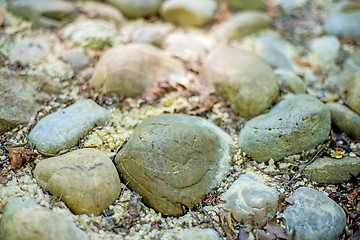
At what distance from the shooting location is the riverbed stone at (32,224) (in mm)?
2078

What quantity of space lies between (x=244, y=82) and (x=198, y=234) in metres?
1.83

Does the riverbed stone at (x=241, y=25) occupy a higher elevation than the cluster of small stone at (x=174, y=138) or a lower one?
higher

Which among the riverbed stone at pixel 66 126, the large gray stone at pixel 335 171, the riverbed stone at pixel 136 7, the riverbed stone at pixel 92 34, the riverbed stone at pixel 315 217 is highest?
the riverbed stone at pixel 136 7

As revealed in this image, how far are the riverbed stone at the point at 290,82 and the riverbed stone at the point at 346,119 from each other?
469mm

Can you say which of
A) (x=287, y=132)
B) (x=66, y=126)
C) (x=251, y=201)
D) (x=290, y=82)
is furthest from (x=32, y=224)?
(x=290, y=82)

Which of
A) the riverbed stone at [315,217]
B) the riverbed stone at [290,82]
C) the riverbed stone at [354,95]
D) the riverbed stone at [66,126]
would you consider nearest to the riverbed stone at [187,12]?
the riverbed stone at [290,82]

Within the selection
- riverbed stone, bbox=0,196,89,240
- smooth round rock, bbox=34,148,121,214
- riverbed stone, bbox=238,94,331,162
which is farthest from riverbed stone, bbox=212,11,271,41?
riverbed stone, bbox=0,196,89,240

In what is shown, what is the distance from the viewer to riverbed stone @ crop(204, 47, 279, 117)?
337 cm

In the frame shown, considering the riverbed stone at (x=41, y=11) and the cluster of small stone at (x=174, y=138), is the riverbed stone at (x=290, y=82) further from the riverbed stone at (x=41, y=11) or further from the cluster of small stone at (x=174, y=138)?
the riverbed stone at (x=41, y=11)

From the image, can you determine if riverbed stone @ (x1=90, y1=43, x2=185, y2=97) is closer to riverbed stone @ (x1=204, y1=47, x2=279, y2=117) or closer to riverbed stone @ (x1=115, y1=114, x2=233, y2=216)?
riverbed stone @ (x1=204, y1=47, x2=279, y2=117)

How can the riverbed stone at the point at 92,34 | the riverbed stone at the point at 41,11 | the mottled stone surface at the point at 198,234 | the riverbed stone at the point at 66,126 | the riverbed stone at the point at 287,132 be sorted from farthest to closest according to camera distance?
the riverbed stone at the point at 41,11
the riverbed stone at the point at 92,34
the riverbed stone at the point at 287,132
the riverbed stone at the point at 66,126
the mottled stone surface at the point at 198,234

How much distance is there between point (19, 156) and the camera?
8.93 feet

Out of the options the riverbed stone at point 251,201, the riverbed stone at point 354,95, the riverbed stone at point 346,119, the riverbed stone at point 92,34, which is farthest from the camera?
the riverbed stone at point 92,34

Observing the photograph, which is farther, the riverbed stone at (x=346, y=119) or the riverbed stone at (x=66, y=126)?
the riverbed stone at (x=346, y=119)
